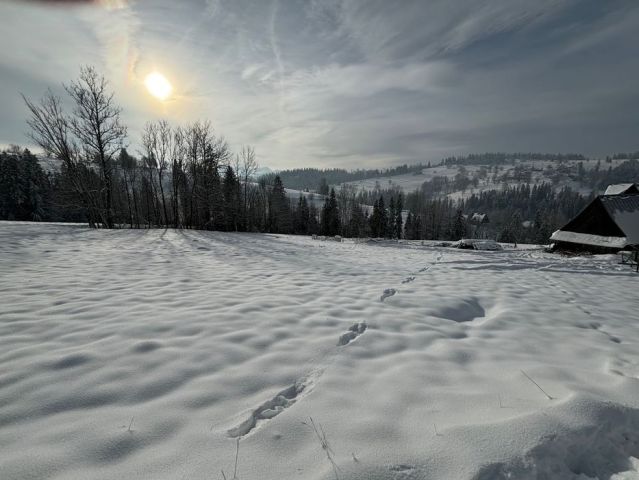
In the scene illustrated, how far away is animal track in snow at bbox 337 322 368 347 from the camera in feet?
13.1

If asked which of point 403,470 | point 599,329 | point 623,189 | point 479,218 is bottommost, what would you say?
point 599,329

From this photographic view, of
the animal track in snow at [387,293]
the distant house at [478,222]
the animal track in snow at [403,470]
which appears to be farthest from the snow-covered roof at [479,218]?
the animal track in snow at [403,470]

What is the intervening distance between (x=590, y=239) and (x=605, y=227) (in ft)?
4.66

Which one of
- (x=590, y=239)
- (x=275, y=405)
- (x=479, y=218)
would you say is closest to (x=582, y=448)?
(x=275, y=405)

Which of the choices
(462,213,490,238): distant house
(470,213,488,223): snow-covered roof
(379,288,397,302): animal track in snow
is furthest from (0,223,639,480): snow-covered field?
(470,213,488,223): snow-covered roof

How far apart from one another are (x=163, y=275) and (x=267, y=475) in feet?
23.5

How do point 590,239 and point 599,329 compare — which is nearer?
point 599,329

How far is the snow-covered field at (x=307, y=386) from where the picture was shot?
77.4 inches

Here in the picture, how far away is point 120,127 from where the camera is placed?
22312 mm

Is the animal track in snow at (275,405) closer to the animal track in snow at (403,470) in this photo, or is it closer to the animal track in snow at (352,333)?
the animal track in snow at (352,333)

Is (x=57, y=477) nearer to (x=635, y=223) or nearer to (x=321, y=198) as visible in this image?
(x=635, y=223)

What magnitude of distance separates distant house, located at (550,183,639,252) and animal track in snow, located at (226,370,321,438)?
102 ft

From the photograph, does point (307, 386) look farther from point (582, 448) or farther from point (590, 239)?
point (590, 239)

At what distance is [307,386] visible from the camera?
2.91m
